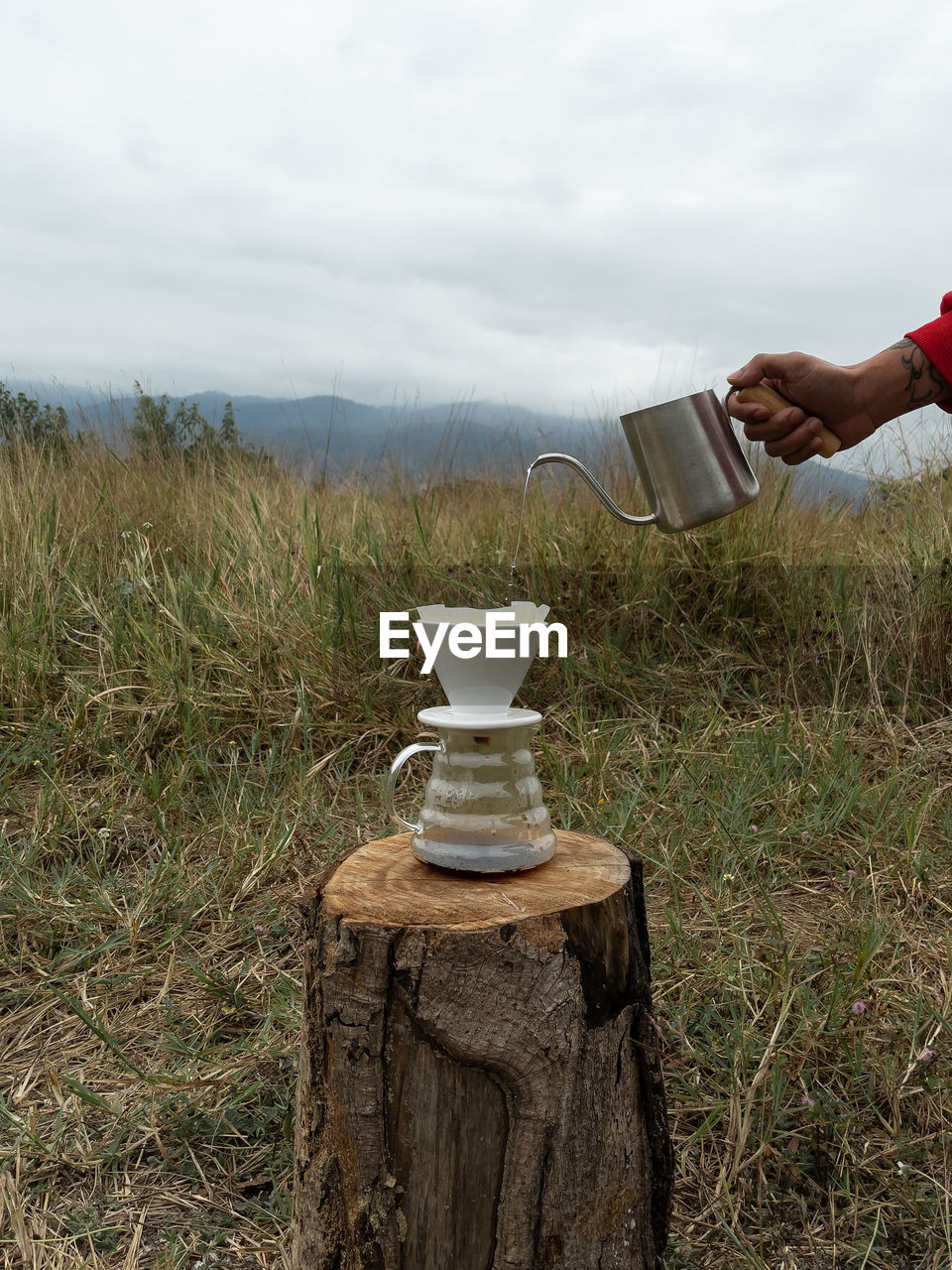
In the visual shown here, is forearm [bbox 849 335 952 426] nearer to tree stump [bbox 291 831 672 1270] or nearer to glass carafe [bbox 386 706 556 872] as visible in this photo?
glass carafe [bbox 386 706 556 872]

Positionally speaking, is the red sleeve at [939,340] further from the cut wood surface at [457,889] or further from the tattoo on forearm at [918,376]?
the cut wood surface at [457,889]

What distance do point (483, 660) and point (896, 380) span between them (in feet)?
4.79

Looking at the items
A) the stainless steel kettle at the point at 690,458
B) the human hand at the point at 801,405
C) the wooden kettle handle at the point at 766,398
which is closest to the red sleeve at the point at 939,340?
the human hand at the point at 801,405

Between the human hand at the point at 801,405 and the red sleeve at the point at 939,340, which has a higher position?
the red sleeve at the point at 939,340

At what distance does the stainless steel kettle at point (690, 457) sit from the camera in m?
1.97

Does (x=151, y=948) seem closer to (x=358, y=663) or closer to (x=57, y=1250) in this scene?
(x=57, y=1250)

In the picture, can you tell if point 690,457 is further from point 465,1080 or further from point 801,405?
point 465,1080

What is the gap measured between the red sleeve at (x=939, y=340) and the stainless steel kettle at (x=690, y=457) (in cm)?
66

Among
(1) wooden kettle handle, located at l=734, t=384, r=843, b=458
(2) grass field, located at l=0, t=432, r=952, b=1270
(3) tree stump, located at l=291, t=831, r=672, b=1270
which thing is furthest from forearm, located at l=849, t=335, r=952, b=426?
(3) tree stump, located at l=291, t=831, r=672, b=1270

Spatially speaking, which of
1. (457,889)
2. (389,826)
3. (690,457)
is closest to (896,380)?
(690,457)

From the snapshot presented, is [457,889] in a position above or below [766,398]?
below

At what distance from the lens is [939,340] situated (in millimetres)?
2307

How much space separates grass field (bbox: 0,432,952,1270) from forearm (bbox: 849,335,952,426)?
3.69ft

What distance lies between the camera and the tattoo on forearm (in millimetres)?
2338
